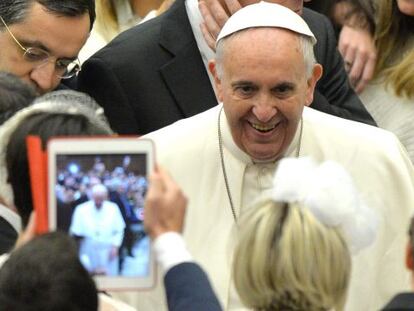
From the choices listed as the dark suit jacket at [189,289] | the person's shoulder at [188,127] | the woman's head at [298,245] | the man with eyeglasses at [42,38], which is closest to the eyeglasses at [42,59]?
the man with eyeglasses at [42,38]

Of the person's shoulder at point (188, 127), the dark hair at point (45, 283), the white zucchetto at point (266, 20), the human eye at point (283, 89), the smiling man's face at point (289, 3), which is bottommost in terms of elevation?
the dark hair at point (45, 283)

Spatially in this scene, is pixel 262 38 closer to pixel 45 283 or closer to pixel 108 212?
pixel 108 212

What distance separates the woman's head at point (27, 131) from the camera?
353 centimetres

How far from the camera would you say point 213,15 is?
5.21m

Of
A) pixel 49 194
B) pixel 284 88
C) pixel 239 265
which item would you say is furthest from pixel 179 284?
pixel 284 88

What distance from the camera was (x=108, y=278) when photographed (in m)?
3.37

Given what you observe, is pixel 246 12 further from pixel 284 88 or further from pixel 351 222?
pixel 351 222

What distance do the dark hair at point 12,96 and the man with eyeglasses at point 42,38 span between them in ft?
2.08

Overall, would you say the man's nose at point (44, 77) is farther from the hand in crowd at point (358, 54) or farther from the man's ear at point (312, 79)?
the hand in crowd at point (358, 54)

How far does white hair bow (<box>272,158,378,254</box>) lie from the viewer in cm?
330

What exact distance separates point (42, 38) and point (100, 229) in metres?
1.69

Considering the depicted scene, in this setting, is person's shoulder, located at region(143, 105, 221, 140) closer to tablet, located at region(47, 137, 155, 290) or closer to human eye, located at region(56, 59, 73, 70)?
human eye, located at region(56, 59, 73, 70)

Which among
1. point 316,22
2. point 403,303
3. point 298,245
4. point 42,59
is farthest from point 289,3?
point 403,303

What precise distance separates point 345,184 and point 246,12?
4.55 ft
